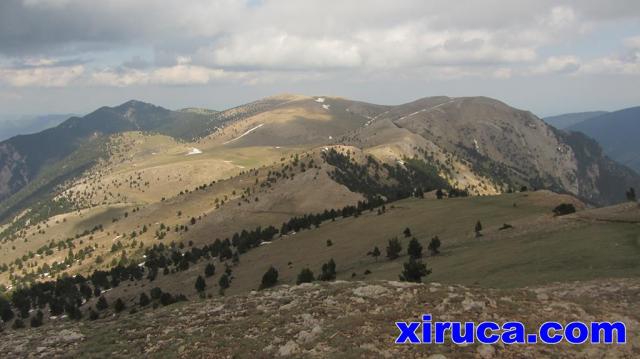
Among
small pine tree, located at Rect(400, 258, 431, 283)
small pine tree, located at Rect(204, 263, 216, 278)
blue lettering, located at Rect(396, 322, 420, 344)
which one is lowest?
small pine tree, located at Rect(204, 263, 216, 278)

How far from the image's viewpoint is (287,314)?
29156 mm

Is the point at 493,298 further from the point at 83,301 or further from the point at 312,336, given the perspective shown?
the point at 83,301

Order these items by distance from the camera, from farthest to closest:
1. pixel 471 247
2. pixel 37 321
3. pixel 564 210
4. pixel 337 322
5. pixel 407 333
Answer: pixel 37 321 → pixel 564 210 → pixel 471 247 → pixel 337 322 → pixel 407 333

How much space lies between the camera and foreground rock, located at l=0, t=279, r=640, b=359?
22.2 meters

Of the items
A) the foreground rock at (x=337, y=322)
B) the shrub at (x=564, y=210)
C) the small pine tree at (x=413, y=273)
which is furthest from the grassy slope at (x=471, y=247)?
the foreground rock at (x=337, y=322)

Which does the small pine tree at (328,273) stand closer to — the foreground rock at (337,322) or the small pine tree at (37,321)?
the foreground rock at (337,322)

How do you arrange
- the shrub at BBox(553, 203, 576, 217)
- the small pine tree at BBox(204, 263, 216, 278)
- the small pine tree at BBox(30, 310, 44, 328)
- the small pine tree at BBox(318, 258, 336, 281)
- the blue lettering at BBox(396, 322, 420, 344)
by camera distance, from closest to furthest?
the blue lettering at BBox(396, 322, 420, 344) → the small pine tree at BBox(318, 258, 336, 281) → the shrub at BBox(553, 203, 576, 217) → the small pine tree at BBox(30, 310, 44, 328) → the small pine tree at BBox(204, 263, 216, 278)

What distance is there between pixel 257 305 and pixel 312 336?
8.65 meters

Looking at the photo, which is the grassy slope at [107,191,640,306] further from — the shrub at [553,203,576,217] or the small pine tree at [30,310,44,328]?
the small pine tree at [30,310,44,328]

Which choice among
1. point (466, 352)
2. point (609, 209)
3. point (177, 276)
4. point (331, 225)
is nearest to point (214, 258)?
point (177, 276)

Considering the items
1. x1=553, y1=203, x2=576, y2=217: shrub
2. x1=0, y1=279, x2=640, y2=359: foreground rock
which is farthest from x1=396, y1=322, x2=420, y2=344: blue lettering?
x1=553, y1=203, x2=576, y2=217: shrub

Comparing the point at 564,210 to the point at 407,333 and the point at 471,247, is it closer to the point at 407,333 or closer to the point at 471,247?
the point at 471,247

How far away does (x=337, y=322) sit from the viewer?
2630 cm

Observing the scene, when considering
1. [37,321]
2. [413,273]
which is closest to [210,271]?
[37,321]
